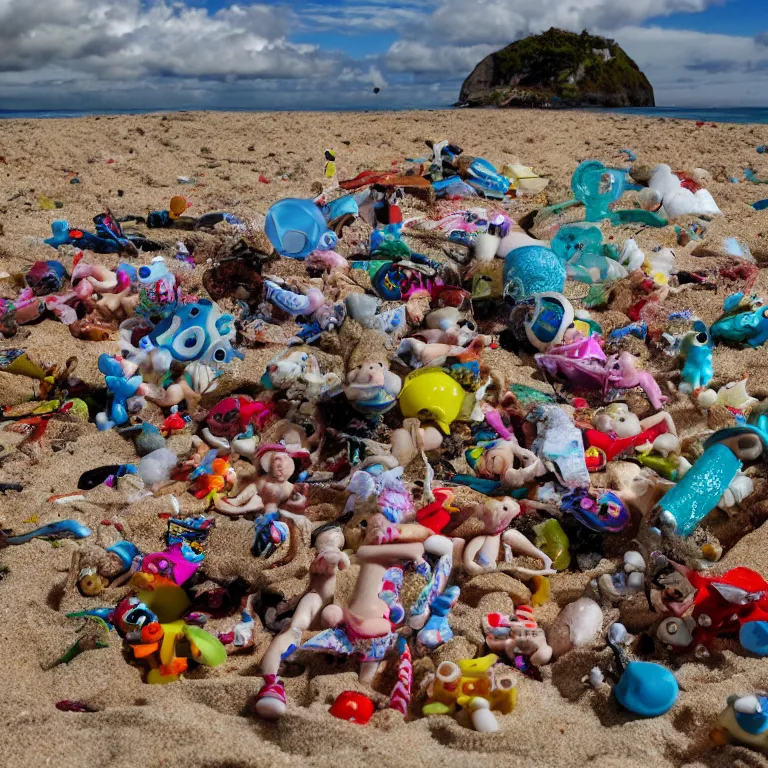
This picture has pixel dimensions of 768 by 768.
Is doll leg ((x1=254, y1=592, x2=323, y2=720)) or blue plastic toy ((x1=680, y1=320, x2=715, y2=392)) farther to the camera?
blue plastic toy ((x1=680, y1=320, x2=715, y2=392))

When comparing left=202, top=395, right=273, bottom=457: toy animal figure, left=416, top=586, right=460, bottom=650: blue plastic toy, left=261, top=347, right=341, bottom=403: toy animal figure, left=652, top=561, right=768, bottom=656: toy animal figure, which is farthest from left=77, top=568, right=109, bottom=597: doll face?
left=652, top=561, right=768, bottom=656: toy animal figure

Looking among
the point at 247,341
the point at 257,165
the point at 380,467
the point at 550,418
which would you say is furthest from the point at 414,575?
the point at 257,165

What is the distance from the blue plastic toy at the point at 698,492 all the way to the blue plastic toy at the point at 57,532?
2133 mm

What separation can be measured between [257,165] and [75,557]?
240 inches

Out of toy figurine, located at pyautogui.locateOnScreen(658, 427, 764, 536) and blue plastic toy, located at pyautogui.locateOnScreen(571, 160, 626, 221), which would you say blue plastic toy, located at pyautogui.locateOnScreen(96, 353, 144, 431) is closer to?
toy figurine, located at pyautogui.locateOnScreen(658, 427, 764, 536)

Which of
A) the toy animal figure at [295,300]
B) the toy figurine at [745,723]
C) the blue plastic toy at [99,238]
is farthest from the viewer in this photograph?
the blue plastic toy at [99,238]

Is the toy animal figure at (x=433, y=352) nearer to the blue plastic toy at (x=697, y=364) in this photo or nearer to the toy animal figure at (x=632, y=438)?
the toy animal figure at (x=632, y=438)

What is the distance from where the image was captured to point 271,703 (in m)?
1.74

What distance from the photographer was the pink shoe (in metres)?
1.75

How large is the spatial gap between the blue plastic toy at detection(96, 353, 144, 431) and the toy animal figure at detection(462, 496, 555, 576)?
1.88 metres

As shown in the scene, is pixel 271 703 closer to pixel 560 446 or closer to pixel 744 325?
pixel 560 446

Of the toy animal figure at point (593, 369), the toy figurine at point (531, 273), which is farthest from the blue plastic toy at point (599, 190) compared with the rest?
the toy animal figure at point (593, 369)

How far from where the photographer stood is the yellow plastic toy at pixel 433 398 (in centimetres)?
308

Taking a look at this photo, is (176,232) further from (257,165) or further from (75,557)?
(75,557)
